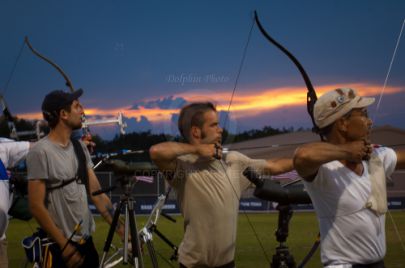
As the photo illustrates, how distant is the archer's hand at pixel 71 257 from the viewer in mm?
4715

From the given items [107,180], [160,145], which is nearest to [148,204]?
[107,180]

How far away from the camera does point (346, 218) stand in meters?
3.49

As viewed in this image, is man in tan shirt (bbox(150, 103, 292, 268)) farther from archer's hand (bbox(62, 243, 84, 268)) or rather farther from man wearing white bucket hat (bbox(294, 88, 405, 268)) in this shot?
archer's hand (bbox(62, 243, 84, 268))

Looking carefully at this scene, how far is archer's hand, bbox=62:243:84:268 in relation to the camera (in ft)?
15.5

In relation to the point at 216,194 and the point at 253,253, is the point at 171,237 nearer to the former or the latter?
the point at 253,253

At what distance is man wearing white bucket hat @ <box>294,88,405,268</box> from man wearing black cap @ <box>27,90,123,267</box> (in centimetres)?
181

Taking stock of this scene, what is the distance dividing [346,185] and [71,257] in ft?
6.62

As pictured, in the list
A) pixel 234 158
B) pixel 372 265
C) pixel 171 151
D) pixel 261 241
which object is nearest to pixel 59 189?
pixel 171 151

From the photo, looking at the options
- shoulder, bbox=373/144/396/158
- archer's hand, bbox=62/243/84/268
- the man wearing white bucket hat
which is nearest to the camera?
the man wearing white bucket hat

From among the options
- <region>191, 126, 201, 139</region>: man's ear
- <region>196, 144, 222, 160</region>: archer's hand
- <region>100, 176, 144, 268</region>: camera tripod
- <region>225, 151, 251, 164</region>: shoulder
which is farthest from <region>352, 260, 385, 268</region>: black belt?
<region>100, 176, 144, 268</region>: camera tripod

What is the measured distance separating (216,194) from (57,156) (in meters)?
1.26

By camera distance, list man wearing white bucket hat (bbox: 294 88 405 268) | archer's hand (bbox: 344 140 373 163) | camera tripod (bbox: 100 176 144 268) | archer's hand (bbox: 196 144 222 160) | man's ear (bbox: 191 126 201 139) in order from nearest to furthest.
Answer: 1. archer's hand (bbox: 344 140 373 163)
2. man wearing white bucket hat (bbox: 294 88 405 268)
3. archer's hand (bbox: 196 144 222 160)
4. man's ear (bbox: 191 126 201 139)
5. camera tripod (bbox: 100 176 144 268)

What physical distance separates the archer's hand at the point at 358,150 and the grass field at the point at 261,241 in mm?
4436

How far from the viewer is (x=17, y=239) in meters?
17.5
